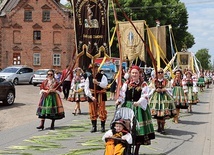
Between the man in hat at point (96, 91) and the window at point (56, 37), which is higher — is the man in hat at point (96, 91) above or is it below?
below

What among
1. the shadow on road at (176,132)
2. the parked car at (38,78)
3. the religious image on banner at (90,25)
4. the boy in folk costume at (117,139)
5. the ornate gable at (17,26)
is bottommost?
the shadow on road at (176,132)

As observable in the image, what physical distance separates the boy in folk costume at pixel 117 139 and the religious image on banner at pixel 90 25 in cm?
464

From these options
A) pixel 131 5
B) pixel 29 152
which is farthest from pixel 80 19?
pixel 131 5

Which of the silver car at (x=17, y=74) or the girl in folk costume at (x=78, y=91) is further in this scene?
the silver car at (x=17, y=74)

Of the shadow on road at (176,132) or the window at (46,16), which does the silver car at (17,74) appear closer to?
the window at (46,16)

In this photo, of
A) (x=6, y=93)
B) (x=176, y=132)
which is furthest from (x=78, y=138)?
(x=6, y=93)

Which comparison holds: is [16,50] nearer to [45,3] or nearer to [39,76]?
[45,3]

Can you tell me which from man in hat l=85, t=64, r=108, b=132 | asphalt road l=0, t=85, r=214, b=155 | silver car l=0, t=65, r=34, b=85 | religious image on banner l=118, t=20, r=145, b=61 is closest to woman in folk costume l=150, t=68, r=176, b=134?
asphalt road l=0, t=85, r=214, b=155

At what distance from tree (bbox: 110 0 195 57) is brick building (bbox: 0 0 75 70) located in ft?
24.3

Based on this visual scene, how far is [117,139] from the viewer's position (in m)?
6.41

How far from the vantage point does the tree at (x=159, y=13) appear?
50.5 meters

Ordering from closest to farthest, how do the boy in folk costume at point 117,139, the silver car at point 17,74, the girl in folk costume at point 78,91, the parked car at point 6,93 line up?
the boy in folk costume at point 117,139
the girl in folk costume at point 78,91
the parked car at point 6,93
the silver car at point 17,74

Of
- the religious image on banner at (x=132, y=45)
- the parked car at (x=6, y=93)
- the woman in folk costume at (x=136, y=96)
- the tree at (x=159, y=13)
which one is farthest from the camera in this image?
the tree at (x=159, y=13)

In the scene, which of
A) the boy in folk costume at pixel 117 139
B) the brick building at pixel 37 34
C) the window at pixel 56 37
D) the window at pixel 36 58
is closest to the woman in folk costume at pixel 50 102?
the boy in folk costume at pixel 117 139
